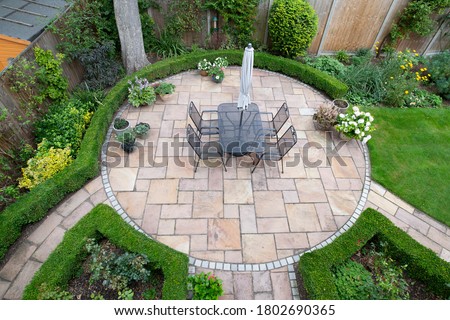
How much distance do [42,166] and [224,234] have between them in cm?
341

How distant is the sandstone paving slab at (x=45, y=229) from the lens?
4246 mm

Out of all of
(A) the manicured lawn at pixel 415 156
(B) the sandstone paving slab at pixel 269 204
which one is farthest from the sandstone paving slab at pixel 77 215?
(A) the manicured lawn at pixel 415 156

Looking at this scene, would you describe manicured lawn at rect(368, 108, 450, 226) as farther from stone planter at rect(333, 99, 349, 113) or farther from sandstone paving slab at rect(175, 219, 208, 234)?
sandstone paving slab at rect(175, 219, 208, 234)

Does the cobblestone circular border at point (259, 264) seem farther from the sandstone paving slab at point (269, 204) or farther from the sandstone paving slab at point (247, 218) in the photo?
the sandstone paving slab at point (269, 204)

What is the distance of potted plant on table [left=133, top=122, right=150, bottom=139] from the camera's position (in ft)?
18.5

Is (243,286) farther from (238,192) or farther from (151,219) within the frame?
(151,219)

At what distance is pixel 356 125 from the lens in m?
5.59

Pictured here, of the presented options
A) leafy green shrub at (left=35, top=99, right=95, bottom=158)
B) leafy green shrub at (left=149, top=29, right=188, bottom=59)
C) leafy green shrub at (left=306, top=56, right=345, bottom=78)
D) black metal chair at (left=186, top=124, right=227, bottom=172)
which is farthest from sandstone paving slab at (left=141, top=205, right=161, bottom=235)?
leafy green shrub at (left=306, top=56, right=345, bottom=78)

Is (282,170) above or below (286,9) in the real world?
below

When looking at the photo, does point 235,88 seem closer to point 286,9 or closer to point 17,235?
point 286,9

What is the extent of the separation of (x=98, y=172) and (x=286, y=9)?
6365 millimetres

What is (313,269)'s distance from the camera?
374 centimetres
